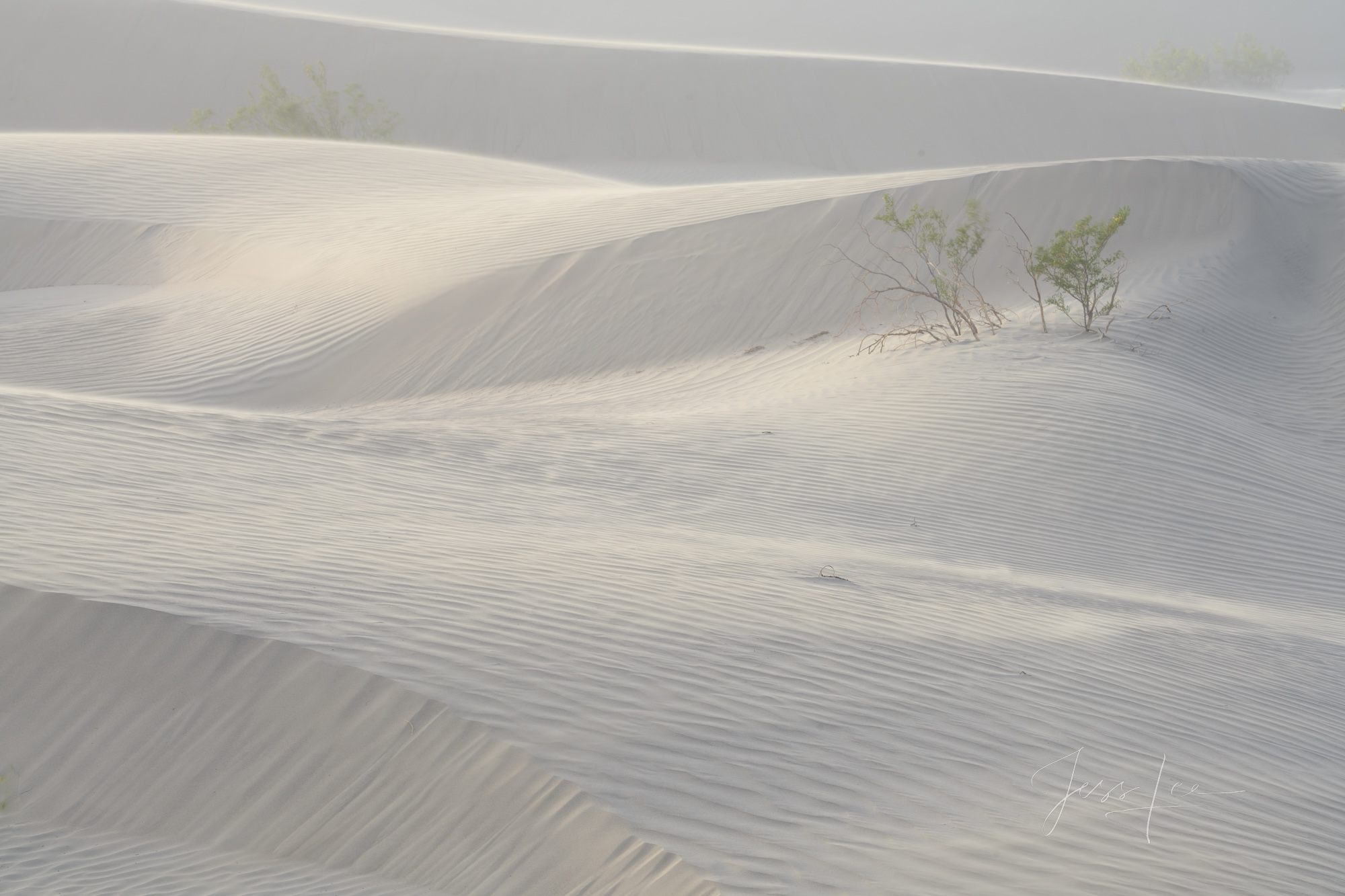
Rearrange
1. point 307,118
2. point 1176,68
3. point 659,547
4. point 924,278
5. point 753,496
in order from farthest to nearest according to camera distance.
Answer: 1. point 1176,68
2. point 307,118
3. point 924,278
4. point 753,496
5. point 659,547

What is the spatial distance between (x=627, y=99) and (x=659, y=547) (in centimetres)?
3706

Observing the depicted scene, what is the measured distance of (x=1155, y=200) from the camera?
13.3 metres

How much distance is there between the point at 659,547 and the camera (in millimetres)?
5828

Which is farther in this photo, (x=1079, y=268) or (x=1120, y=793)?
(x=1079, y=268)

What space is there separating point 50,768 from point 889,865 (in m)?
2.93

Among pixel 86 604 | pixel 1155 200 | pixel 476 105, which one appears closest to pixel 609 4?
pixel 476 105

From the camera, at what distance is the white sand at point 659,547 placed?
3.34m

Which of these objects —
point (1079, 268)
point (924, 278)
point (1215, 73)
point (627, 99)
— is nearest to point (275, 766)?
point (1079, 268)

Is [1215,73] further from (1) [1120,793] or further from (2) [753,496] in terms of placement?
(1) [1120,793]

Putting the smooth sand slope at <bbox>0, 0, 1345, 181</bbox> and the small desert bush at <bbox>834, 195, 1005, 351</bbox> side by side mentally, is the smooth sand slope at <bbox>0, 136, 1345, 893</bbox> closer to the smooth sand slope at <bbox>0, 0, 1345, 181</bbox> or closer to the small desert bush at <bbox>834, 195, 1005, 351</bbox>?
the small desert bush at <bbox>834, 195, 1005, 351</bbox>

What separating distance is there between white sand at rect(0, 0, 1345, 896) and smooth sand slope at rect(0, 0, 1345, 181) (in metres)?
22.6

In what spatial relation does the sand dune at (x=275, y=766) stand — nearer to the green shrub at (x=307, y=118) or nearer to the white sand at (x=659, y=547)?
the white sand at (x=659, y=547)

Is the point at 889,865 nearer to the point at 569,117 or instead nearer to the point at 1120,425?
the point at 1120,425

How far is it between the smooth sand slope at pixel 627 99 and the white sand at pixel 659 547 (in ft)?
74.1
